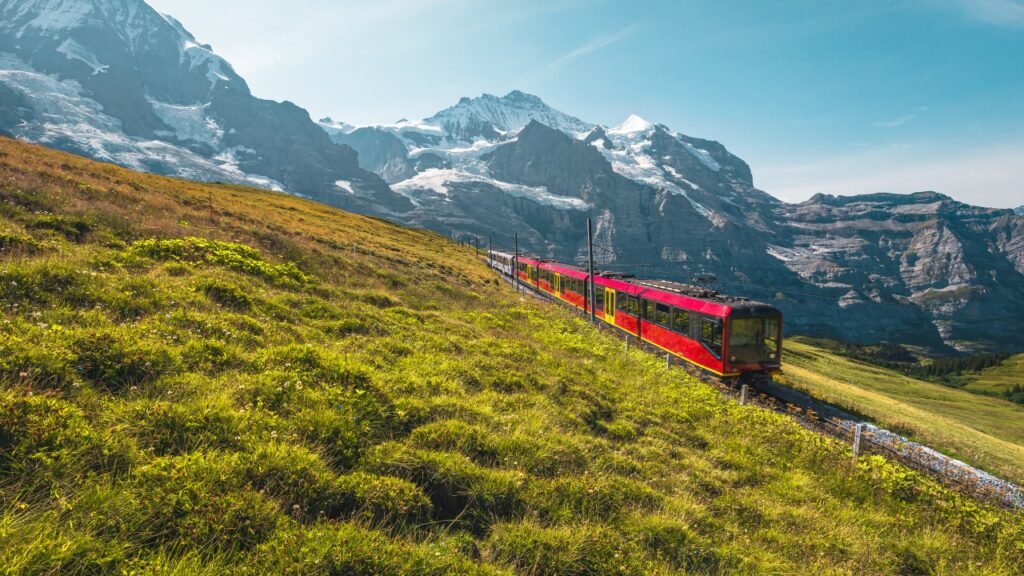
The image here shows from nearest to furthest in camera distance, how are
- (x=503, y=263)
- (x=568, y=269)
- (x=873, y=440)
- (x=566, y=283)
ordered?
(x=873, y=440) < (x=566, y=283) < (x=568, y=269) < (x=503, y=263)

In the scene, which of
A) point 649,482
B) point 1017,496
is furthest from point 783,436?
point 649,482

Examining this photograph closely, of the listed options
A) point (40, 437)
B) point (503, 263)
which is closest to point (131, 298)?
point (40, 437)

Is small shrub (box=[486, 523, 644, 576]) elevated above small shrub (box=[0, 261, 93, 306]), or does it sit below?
below

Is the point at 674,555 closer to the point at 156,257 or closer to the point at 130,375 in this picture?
the point at 130,375

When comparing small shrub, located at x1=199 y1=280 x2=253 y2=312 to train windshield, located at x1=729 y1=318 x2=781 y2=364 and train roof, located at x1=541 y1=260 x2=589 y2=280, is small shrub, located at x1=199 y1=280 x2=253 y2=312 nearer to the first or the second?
train windshield, located at x1=729 y1=318 x2=781 y2=364

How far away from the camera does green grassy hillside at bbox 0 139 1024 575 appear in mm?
3553

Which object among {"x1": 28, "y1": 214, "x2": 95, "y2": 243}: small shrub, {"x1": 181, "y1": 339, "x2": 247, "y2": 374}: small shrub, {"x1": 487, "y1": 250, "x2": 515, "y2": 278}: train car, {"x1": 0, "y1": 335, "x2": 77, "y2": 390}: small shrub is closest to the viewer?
{"x1": 0, "y1": 335, "x2": 77, "y2": 390}: small shrub

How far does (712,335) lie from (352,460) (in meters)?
16.6

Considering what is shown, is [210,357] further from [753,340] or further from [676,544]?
[753,340]

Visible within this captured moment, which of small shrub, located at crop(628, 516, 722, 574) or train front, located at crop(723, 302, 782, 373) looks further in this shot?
train front, located at crop(723, 302, 782, 373)

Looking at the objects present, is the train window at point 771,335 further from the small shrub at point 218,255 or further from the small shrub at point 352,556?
the small shrub at point 218,255

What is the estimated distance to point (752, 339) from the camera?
17656 millimetres

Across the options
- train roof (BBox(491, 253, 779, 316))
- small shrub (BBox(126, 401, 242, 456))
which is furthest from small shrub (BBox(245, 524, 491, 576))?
train roof (BBox(491, 253, 779, 316))

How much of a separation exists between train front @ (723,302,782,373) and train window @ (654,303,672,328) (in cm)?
400
